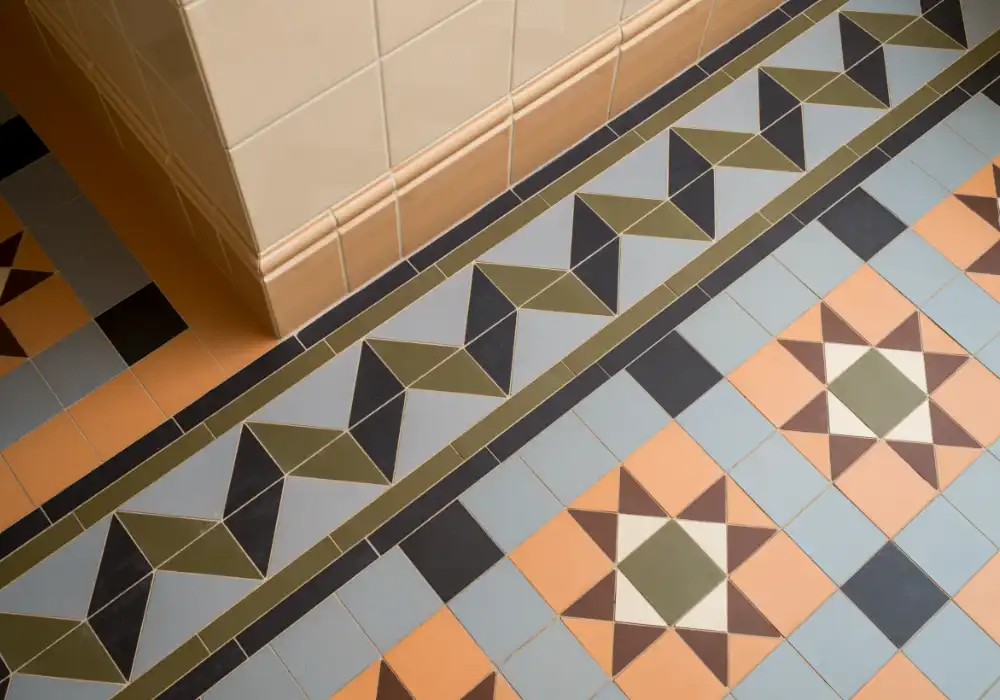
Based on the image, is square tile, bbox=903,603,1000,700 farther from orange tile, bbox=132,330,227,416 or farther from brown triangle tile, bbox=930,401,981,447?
orange tile, bbox=132,330,227,416

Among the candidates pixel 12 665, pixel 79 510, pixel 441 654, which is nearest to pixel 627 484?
pixel 441 654

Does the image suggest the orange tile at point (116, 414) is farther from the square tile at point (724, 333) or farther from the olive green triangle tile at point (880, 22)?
the olive green triangle tile at point (880, 22)

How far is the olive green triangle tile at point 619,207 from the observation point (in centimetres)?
253

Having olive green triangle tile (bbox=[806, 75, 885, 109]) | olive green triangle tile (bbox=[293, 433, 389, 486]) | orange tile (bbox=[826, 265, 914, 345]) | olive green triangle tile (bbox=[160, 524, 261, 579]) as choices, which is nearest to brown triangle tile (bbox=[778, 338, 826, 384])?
orange tile (bbox=[826, 265, 914, 345])

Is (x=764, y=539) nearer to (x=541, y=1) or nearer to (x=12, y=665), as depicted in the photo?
(x=541, y=1)

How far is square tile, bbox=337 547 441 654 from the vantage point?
208 cm

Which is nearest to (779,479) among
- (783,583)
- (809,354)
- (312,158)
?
(783,583)

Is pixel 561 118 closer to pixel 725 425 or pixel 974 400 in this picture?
pixel 725 425

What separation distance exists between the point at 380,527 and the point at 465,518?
0.64ft

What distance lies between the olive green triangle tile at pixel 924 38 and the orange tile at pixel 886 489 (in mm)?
1310

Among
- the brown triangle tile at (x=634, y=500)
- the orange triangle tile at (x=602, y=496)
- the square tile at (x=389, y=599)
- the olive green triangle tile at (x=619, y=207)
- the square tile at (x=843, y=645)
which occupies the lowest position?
the square tile at (x=843, y=645)

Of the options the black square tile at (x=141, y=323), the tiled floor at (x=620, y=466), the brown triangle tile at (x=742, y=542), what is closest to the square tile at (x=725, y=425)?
the tiled floor at (x=620, y=466)

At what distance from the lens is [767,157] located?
2.63 metres

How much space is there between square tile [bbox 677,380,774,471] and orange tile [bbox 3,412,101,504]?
1428mm
